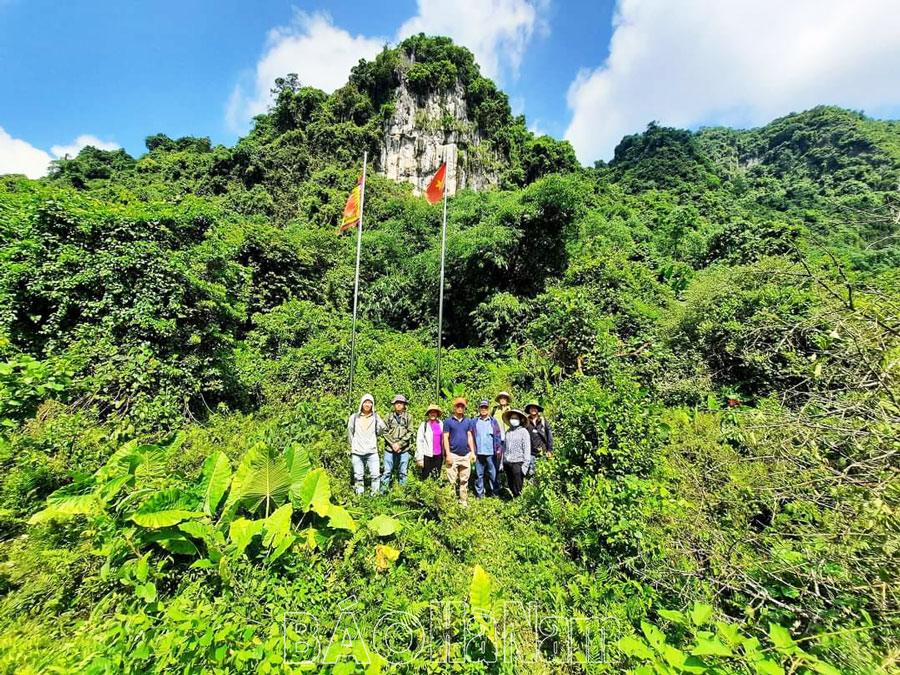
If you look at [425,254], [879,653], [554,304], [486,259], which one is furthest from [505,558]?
[425,254]

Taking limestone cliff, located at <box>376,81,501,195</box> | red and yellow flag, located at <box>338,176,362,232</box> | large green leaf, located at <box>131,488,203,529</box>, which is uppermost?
limestone cliff, located at <box>376,81,501,195</box>

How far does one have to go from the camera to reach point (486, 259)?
42.4 ft

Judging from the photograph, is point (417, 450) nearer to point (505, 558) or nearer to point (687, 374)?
point (505, 558)

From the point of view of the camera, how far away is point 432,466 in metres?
5.19

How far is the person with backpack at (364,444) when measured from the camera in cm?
487

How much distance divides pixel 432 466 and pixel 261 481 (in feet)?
7.82

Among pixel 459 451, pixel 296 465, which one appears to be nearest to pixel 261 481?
pixel 296 465

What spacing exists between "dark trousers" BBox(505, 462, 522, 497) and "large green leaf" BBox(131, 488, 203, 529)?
3730 mm

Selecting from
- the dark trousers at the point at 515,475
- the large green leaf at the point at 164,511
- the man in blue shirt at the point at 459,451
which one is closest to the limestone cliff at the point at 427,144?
the man in blue shirt at the point at 459,451

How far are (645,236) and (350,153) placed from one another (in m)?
30.2

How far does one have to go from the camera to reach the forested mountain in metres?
1.98

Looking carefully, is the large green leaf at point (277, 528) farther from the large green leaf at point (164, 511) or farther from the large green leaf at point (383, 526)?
the large green leaf at point (383, 526)

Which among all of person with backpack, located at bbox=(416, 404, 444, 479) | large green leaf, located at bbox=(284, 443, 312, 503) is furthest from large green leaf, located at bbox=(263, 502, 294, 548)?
Answer: person with backpack, located at bbox=(416, 404, 444, 479)

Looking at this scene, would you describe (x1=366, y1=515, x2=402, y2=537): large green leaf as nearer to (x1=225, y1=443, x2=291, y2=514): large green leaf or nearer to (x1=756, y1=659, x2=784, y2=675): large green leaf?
(x1=225, y1=443, x2=291, y2=514): large green leaf
